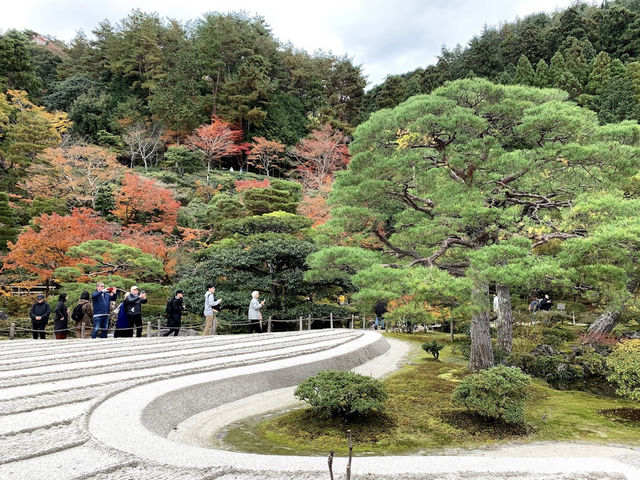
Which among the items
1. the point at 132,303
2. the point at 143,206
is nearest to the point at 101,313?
the point at 132,303

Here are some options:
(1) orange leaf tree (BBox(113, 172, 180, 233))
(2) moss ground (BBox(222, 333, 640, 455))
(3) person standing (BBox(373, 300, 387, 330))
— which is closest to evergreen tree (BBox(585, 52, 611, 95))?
(3) person standing (BBox(373, 300, 387, 330))

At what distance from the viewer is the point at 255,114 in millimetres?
33844

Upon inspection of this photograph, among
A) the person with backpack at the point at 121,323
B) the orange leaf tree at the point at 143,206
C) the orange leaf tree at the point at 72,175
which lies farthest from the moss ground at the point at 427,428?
the orange leaf tree at the point at 72,175

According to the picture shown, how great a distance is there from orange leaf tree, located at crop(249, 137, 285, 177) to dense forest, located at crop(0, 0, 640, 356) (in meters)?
0.29

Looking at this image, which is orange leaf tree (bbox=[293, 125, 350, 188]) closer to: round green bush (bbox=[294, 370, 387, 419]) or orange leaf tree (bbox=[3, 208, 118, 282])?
orange leaf tree (bbox=[3, 208, 118, 282])

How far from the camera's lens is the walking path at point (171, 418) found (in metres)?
2.80

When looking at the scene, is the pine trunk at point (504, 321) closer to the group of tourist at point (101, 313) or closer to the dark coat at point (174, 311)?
the group of tourist at point (101, 313)

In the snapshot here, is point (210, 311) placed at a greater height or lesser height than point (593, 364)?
greater

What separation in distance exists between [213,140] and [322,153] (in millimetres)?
8542

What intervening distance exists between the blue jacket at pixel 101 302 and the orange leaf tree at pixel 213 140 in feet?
71.5

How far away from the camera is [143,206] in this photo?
68.8 ft

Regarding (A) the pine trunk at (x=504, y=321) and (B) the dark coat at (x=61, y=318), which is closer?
(B) the dark coat at (x=61, y=318)

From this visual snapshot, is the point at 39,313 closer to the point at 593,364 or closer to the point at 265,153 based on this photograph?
the point at 593,364

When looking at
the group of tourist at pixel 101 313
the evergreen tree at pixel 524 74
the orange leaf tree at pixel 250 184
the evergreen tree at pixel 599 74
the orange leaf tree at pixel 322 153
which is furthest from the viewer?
the evergreen tree at pixel 524 74
